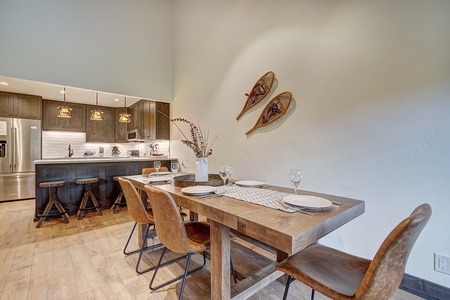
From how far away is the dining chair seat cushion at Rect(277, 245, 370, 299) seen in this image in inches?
39.8

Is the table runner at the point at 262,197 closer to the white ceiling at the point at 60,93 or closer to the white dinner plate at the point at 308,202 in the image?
the white dinner plate at the point at 308,202

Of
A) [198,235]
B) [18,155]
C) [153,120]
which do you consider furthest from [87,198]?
[198,235]

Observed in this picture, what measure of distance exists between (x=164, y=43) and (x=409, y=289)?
534 cm

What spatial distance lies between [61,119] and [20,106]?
872 millimetres

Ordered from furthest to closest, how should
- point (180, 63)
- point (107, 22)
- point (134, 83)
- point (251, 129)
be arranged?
point (180, 63) → point (134, 83) → point (107, 22) → point (251, 129)

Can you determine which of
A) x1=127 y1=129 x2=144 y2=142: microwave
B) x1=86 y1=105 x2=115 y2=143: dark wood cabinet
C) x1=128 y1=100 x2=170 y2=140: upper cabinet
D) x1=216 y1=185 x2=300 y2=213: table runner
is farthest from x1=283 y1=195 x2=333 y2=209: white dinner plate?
x1=86 y1=105 x2=115 y2=143: dark wood cabinet

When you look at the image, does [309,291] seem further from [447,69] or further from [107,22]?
[107,22]

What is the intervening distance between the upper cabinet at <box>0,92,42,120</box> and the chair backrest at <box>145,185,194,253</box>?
5.38m

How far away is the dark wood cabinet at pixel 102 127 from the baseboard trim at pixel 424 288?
23.1 feet

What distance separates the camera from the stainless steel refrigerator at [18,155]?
14.5ft

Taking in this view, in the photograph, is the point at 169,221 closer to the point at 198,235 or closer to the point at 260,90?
the point at 198,235

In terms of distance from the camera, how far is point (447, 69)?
1492 mm

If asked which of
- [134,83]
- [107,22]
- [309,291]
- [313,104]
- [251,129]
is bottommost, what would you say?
[309,291]

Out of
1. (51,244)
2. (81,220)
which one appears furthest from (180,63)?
(51,244)
